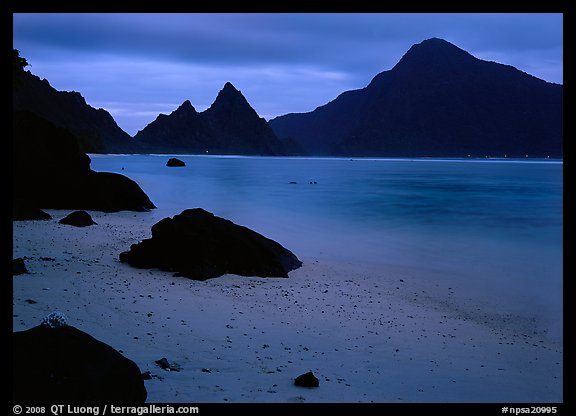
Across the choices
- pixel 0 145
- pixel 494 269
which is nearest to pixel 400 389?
pixel 0 145

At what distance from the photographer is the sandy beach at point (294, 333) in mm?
5527

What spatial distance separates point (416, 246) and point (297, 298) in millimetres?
9658

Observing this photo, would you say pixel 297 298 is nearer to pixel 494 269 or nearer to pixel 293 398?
pixel 293 398

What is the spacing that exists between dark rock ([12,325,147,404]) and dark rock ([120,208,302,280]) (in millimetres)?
5912

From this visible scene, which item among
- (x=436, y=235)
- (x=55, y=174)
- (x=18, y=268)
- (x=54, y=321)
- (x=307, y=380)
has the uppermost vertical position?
(x=55, y=174)

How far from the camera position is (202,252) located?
35.0 ft

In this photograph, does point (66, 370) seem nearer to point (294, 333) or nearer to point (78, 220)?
point (294, 333)

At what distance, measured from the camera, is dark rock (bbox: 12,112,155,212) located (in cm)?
2048

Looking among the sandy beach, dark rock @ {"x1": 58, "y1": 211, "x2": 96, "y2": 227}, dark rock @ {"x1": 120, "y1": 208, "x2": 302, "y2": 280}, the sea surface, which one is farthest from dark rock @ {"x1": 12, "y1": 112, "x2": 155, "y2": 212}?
dark rock @ {"x1": 120, "y1": 208, "x2": 302, "y2": 280}

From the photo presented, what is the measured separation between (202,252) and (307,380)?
5792 millimetres

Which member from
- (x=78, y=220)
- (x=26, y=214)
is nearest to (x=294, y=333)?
(x=78, y=220)

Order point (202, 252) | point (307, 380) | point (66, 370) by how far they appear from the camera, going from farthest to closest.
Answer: point (202, 252) → point (307, 380) → point (66, 370)

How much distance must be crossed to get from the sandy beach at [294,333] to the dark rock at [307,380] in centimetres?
12

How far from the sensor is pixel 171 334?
22.2 ft
